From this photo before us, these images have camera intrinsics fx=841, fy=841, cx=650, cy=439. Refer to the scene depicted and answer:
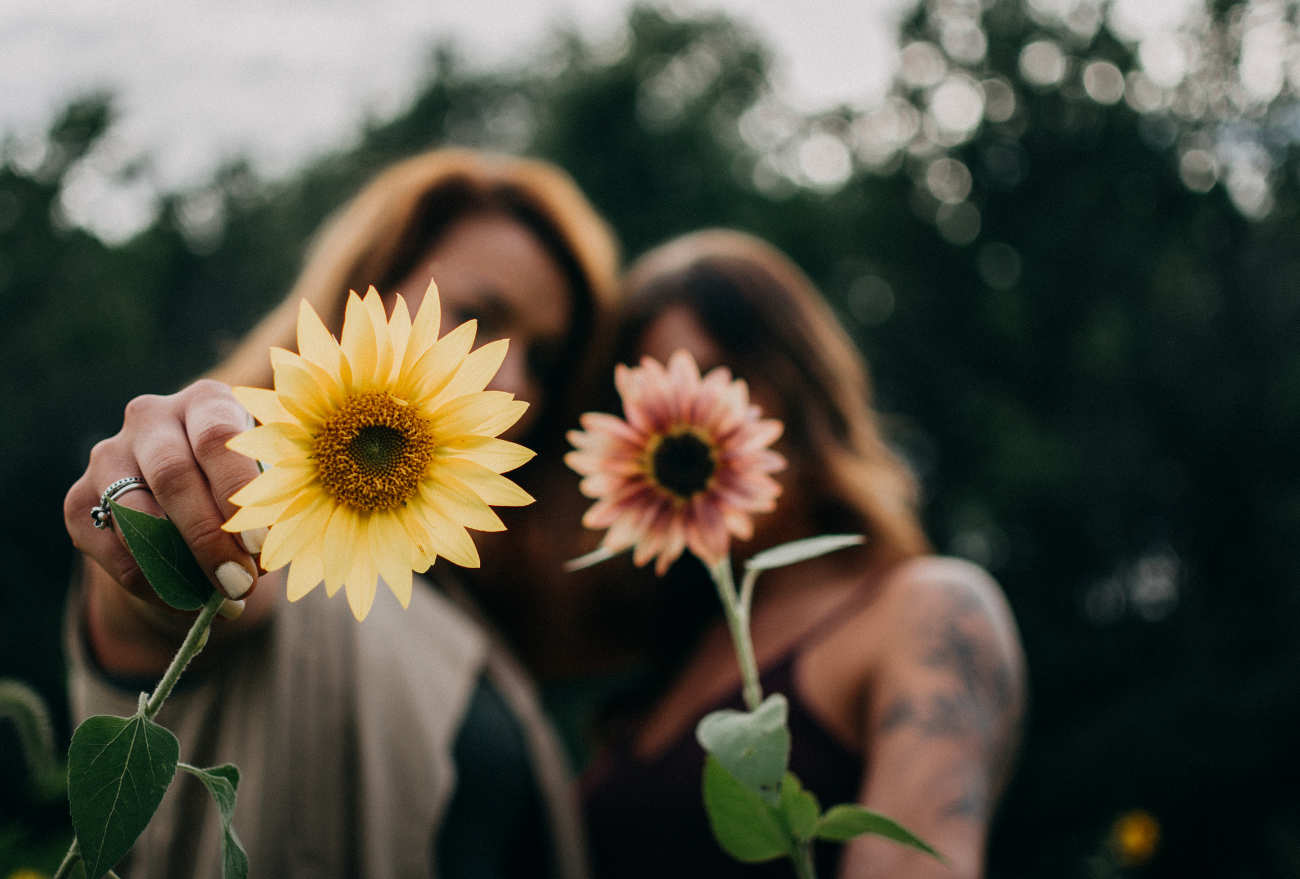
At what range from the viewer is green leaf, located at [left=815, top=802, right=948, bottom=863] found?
46cm

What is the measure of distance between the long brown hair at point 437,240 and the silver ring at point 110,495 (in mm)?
1527

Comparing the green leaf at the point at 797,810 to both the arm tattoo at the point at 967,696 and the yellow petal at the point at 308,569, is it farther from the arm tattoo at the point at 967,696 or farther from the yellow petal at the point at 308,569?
the arm tattoo at the point at 967,696

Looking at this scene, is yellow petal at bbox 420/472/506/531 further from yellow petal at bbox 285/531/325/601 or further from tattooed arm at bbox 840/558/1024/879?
tattooed arm at bbox 840/558/1024/879

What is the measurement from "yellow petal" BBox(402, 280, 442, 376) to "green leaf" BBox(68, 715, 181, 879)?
201 millimetres

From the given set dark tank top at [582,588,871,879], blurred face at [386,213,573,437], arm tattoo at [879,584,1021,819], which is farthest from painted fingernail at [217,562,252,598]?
dark tank top at [582,588,871,879]

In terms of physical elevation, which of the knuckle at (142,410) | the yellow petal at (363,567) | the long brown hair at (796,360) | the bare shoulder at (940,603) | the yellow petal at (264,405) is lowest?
the bare shoulder at (940,603)

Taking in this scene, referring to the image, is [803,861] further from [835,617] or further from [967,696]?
[835,617]

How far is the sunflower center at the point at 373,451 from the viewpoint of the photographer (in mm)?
406

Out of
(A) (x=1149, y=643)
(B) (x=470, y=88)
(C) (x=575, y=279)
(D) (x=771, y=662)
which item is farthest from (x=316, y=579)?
(B) (x=470, y=88)

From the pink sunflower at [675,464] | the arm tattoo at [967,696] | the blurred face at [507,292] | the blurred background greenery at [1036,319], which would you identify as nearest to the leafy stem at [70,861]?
the pink sunflower at [675,464]

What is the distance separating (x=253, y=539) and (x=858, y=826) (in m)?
0.38

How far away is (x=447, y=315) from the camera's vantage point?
2.03 m

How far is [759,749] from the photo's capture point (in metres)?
0.45

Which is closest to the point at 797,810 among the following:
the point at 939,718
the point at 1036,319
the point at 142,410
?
the point at 142,410
